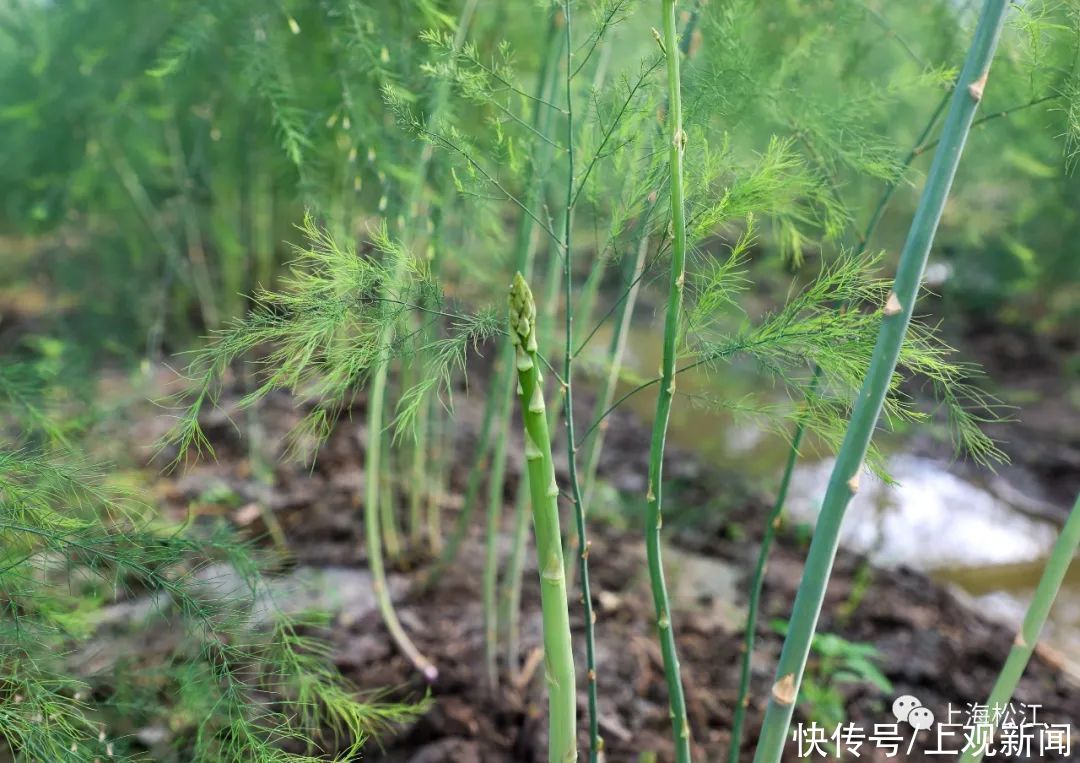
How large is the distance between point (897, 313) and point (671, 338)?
20cm

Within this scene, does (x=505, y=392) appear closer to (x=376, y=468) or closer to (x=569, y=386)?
(x=376, y=468)

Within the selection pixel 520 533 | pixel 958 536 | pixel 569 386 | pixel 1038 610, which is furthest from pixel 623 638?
pixel 958 536

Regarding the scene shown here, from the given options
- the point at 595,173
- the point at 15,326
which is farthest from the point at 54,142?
the point at 595,173

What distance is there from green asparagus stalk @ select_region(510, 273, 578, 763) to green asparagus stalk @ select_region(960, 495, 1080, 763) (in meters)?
0.48

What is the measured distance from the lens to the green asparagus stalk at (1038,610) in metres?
0.83

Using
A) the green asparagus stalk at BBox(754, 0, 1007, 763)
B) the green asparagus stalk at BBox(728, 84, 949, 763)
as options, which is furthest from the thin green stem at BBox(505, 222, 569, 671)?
the green asparagus stalk at BBox(754, 0, 1007, 763)

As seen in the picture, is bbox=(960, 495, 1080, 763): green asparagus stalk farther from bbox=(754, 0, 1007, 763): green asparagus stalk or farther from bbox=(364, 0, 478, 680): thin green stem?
bbox=(364, 0, 478, 680): thin green stem

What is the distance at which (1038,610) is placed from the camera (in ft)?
2.84

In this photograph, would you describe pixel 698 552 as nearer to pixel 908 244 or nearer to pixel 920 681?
pixel 920 681

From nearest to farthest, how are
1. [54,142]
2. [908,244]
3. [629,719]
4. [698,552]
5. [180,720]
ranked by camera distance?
[908,244], [180,720], [629,719], [698,552], [54,142]

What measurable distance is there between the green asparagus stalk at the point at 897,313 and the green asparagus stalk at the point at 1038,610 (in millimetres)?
261

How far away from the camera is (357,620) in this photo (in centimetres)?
172

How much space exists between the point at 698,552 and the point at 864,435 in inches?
63.5

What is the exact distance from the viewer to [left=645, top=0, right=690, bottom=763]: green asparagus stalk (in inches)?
27.0
